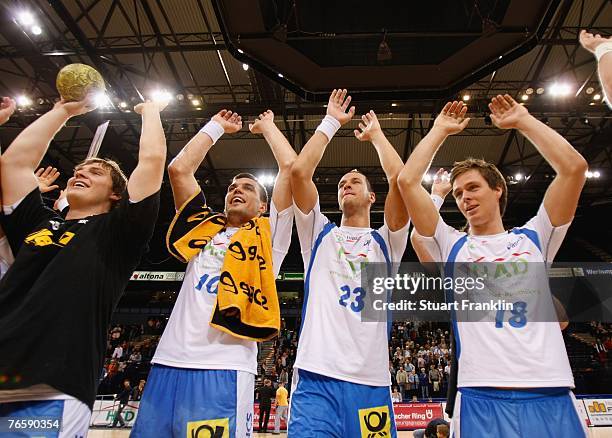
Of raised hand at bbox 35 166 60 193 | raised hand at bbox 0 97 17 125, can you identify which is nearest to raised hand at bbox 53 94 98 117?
raised hand at bbox 0 97 17 125

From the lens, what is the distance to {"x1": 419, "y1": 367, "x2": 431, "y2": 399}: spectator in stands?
13.2m

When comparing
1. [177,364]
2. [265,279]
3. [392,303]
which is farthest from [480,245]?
[177,364]

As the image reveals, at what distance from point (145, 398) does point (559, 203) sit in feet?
7.64

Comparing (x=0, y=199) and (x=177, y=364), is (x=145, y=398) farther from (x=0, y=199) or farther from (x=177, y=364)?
(x=0, y=199)

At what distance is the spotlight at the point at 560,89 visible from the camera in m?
9.94

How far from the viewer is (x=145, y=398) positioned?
2199mm

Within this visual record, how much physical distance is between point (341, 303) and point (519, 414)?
104cm

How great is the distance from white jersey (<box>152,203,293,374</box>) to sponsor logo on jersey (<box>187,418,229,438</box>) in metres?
0.26

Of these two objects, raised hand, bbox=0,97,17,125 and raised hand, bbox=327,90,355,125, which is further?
raised hand, bbox=327,90,355,125

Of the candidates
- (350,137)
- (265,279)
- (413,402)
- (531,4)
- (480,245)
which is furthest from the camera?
(350,137)

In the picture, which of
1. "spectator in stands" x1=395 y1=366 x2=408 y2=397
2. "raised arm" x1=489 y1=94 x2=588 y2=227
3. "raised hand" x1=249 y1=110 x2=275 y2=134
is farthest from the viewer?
"spectator in stands" x1=395 y1=366 x2=408 y2=397

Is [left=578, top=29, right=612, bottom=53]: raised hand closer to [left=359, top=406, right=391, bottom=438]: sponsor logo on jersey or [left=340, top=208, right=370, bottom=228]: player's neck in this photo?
[left=340, top=208, right=370, bottom=228]: player's neck

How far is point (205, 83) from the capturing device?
1140 centimetres

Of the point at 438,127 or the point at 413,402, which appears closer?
the point at 438,127
